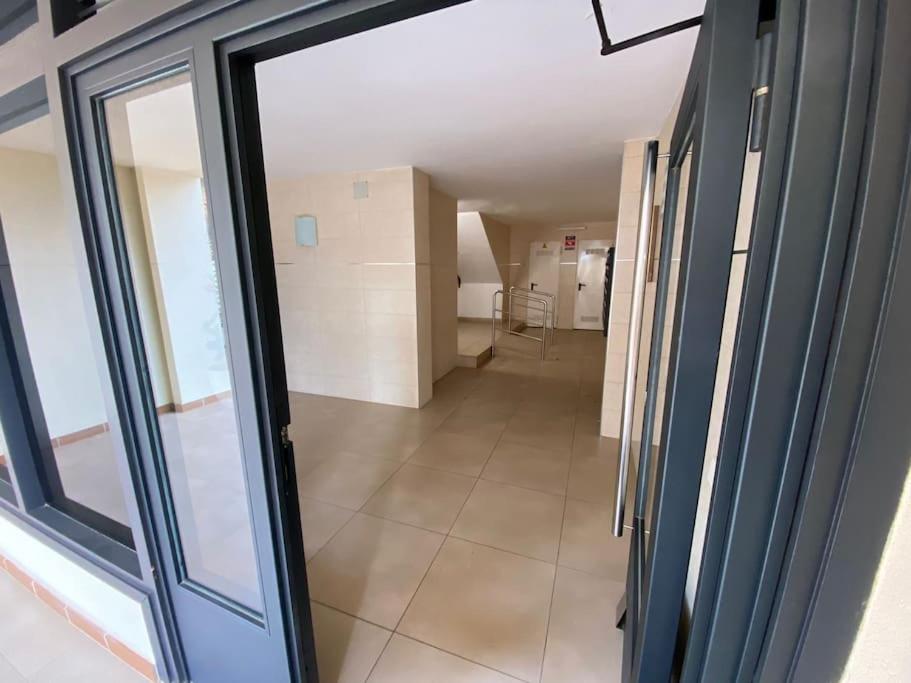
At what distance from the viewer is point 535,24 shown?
121cm

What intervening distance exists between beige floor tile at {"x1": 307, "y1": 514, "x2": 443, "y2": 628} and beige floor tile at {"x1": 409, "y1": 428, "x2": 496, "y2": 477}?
615mm

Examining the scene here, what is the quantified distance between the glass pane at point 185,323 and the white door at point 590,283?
6.89m

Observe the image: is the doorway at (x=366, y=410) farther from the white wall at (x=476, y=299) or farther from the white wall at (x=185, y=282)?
the white wall at (x=476, y=299)

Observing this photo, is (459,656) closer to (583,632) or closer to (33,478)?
(583,632)

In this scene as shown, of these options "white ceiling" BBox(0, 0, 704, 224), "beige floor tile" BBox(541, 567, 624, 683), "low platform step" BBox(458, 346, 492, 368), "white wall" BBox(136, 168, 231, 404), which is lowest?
"beige floor tile" BBox(541, 567, 624, 683)

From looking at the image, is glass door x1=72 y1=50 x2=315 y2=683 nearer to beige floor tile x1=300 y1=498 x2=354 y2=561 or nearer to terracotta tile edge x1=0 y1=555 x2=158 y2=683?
terracotta tile edge x1=0 y1=555 x2=158 y2=683

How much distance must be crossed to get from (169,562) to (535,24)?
2.09 meters

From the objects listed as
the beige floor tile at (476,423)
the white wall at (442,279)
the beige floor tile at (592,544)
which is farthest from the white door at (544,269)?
the beige floor tile at (592,544)

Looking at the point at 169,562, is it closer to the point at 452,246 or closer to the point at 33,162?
the point at 33,162

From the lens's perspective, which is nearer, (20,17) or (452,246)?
(20,17)

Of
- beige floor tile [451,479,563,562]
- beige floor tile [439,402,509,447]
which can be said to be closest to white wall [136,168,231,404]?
beige floor tile [451,479,563,562]

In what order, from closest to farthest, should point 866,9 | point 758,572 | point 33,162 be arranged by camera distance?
point 866,9, point 758,572, point 33,162

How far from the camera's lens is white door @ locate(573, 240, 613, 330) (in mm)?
6828

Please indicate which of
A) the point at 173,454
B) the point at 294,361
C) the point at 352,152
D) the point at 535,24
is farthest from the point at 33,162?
the point at 535,24
